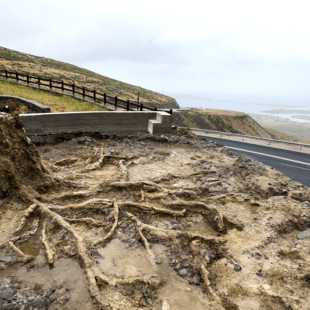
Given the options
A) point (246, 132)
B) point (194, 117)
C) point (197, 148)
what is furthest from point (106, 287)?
point (246, 132)

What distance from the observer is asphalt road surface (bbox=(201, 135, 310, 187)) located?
47.0 feet

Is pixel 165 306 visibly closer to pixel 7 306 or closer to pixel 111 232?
pixel 111 232

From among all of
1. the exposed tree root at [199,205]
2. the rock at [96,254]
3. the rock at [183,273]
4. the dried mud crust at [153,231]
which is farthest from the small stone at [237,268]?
the rock at [96,254]

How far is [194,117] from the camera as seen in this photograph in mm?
61406

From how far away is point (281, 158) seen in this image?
17.2 m

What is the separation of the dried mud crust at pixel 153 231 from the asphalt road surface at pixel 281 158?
511 centimetres

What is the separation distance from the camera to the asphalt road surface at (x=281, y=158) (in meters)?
14.3

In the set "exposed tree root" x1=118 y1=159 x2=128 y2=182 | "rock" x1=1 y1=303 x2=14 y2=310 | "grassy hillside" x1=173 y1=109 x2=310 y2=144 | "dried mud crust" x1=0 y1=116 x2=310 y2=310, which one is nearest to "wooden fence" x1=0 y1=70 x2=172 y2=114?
"exposed tree root" x1=118 y1=159 x2=128 y2=182

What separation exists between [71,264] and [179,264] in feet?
7.93

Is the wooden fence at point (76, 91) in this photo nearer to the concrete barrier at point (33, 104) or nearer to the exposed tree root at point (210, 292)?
the concrete barrier at point (33, 104)

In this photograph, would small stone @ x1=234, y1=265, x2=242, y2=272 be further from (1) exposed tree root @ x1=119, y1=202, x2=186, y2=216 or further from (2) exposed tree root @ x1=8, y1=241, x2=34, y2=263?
(2) exposed tree root @ x1=8, y1=241, x2=34, y2=263

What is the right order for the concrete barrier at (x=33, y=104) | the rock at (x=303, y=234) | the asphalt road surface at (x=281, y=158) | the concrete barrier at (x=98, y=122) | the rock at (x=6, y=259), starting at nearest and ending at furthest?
the rock at (x=6, y=259) → the rock at (x=303, y=234) → the concrete barrier at (x=98, y=122) → the asphalt road surface at (x=281, y=158) → the concrete barrier at (x=33, y=104)

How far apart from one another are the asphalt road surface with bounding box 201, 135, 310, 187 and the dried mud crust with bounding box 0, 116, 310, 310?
5.11 meters

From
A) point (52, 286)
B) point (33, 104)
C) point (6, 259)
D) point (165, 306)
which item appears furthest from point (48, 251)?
point (33, 104)
